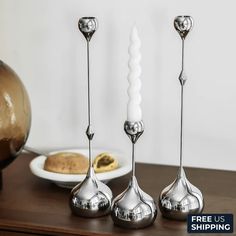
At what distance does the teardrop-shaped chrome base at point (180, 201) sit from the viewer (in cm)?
80

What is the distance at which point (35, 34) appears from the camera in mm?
1121

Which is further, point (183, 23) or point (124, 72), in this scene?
point (124, 72)

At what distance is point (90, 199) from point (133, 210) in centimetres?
8

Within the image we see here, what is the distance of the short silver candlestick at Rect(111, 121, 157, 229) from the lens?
78 cm

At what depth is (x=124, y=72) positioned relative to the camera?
1.08 metres

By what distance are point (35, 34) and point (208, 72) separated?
14.3 inches

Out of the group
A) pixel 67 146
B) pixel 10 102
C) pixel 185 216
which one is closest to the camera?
pixel 185 216

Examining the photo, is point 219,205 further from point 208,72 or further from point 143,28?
point 143,28

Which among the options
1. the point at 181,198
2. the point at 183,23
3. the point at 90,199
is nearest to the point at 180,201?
the point at 181,198

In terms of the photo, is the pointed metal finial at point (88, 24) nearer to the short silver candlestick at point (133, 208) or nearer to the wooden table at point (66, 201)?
the short silver candlestick at point (133, 208)

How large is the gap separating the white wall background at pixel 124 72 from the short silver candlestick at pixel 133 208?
28 centimetres

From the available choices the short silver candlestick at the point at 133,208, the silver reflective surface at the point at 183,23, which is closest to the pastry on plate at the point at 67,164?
the short silver candlestick at the point at 133,208

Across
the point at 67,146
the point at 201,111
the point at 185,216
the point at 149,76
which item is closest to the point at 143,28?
the point at 149,76

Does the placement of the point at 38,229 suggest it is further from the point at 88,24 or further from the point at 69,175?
the point at 88,24
